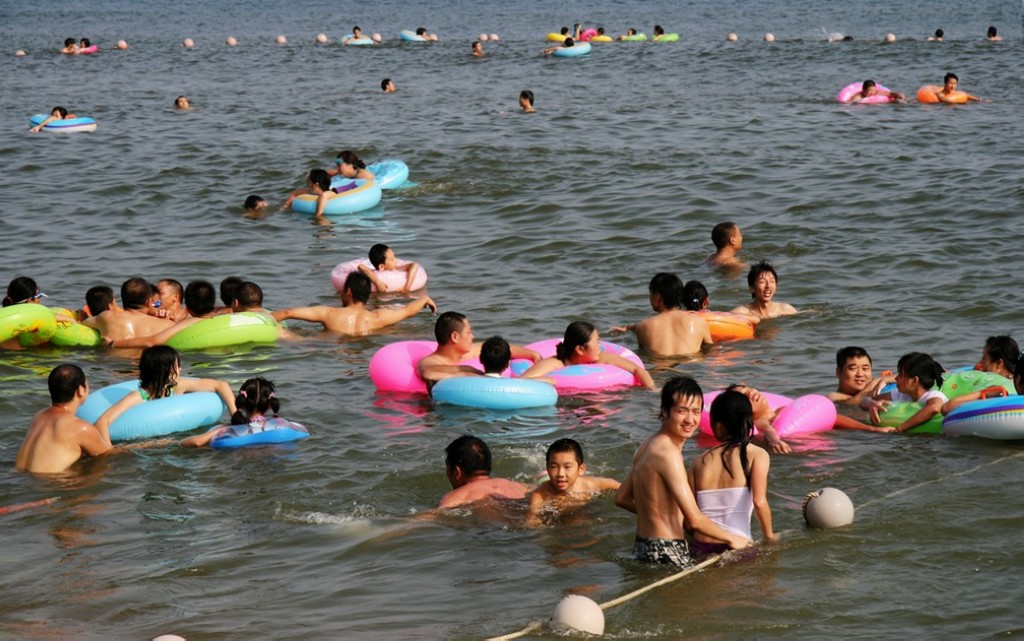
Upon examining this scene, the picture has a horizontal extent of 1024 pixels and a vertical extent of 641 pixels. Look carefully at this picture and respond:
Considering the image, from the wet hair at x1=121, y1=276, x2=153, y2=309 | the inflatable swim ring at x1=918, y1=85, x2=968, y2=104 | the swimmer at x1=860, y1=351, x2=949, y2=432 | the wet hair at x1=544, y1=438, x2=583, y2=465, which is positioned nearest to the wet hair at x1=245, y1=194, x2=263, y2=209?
the wet hair at x1=121, y1=276, x2=153, y2=309

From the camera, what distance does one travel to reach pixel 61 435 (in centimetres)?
841

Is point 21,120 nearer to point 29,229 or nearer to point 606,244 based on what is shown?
point 29,229

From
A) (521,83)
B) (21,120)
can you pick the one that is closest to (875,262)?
(521,83)

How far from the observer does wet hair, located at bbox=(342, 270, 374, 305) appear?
11766 millimetres

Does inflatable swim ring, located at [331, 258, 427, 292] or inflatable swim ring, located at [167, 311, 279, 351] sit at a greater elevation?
inflatable swim ring, located at [331, 258, 427, 292]

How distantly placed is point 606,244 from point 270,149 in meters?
7.97

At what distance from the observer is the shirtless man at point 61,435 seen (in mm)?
8391

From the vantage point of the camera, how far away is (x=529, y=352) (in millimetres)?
9953

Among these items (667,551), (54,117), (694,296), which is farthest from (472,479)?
(54,117)

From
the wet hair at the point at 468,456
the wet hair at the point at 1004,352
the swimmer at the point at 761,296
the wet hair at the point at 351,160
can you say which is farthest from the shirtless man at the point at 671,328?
the wet hair at the point at 351,160

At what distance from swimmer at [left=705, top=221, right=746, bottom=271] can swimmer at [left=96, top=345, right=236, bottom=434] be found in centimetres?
615

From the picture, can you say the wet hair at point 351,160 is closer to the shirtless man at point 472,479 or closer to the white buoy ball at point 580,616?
the shirtless man at point 472,479

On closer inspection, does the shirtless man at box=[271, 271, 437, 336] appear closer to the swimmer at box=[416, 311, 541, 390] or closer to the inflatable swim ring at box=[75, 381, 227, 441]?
the swimmer at box=[416, 311, 541, 390]

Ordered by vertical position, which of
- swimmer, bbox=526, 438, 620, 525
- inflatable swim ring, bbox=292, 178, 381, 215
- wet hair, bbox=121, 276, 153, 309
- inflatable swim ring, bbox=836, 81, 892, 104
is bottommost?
swimmer, bbox=526, 438, 620, 525
